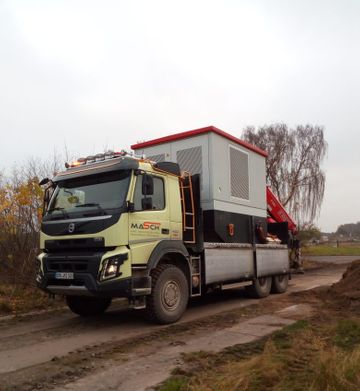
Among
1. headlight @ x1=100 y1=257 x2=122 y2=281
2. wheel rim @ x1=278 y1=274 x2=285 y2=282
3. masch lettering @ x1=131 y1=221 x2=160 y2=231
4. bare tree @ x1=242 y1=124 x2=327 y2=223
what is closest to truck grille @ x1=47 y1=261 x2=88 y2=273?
headlight @ x1=100 y1=257 x2=122 y2=281

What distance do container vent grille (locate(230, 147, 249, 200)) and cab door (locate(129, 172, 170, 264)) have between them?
2.78 metres

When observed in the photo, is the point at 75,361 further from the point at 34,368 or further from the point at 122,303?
the point at 122,303

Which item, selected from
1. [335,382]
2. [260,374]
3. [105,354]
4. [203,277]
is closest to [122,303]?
[203,277]

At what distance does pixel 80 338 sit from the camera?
707cm

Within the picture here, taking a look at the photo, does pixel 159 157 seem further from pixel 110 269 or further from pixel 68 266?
Answer: pixel 110 269

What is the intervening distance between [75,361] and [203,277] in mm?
3951

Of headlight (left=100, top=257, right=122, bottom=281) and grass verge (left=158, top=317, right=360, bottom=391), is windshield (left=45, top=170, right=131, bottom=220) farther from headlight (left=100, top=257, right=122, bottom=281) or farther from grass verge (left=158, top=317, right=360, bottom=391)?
grass verge (left=158, top=317, right=360, bottom=391)

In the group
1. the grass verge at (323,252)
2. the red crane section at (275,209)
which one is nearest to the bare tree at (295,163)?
the grass verge at (323,252)

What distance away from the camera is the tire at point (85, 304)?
8.95 metres

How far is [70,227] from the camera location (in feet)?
25.2

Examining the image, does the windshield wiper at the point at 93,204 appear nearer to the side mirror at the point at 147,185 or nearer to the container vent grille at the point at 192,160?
the side mirror at the point at 147,185

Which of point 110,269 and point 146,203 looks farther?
point 146,203

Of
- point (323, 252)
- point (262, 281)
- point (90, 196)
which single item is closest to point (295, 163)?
point (323, 252)

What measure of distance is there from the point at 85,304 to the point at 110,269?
222cm
